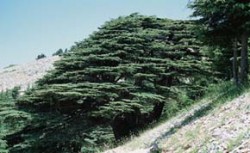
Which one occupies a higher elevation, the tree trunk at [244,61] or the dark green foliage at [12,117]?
the tree trunk at [244,61]

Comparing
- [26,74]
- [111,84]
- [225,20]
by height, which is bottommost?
[26,74]

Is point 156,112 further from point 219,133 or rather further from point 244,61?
point 219,133

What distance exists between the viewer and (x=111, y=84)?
24625 mm

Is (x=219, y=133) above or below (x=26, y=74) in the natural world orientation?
above

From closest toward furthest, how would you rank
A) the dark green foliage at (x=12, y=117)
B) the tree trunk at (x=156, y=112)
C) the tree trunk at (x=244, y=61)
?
the tree trunk at (x=244, y=61) → the dark green foliage at (x=12, y=117) → the tree trunk at (x=156, y=112)

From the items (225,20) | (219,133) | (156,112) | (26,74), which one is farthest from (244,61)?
(26,74)

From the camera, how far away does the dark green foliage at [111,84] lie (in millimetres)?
24156

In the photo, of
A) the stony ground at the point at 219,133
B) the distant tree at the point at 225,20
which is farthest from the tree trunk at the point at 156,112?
the stony ground at the point at 219,133

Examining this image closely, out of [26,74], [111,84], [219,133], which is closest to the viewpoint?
[219,133]

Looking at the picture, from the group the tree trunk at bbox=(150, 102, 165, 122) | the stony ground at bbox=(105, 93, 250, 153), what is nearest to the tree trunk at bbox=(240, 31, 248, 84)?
the stony ground at bbox=(105, 93, 250, 153)

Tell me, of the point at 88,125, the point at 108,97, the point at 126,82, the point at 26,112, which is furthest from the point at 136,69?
the point at 26,112

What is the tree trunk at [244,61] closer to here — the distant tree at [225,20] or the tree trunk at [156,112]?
the distant tree at [225,20]

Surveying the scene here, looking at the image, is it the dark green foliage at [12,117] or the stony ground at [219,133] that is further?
the dark green foliage at [12,117]

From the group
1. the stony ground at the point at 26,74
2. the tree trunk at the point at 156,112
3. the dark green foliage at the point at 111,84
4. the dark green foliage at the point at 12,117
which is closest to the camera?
the dark green foliage at the point at 111,84
